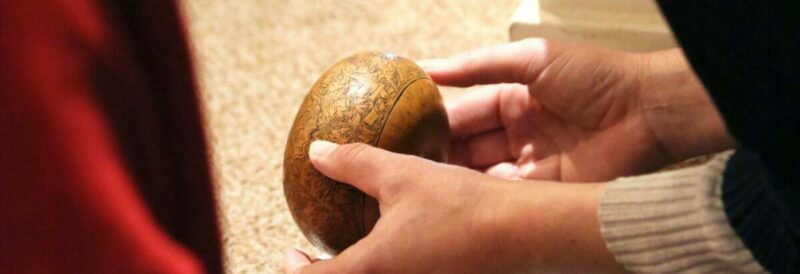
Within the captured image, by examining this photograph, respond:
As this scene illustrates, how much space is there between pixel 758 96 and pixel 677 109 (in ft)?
1.15

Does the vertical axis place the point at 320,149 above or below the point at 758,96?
below

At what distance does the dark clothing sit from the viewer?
532mm

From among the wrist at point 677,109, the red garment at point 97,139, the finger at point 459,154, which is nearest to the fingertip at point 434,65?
the finger at point 459,154

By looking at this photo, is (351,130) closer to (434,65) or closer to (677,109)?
(434,65)

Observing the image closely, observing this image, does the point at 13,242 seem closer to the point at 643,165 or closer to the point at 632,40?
the point at 643,165

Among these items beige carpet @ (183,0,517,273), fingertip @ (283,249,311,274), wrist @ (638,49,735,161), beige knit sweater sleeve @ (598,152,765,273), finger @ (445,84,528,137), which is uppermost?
beige knit sweater sleeve @ (598,152,765,273)

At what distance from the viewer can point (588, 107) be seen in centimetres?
94

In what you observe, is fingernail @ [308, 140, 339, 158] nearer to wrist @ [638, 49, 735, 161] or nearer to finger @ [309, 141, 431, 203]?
finger @ [309, 141, 431, 203]

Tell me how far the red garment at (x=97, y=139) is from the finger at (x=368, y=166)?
32 centimetres

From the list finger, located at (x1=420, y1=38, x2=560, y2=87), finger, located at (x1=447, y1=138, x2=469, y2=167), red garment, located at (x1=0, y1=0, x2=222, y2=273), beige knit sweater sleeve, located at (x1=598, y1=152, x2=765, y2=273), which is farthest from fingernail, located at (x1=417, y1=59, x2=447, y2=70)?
red garment, located at (x1=0, y1=0, x2=222, y2=273)

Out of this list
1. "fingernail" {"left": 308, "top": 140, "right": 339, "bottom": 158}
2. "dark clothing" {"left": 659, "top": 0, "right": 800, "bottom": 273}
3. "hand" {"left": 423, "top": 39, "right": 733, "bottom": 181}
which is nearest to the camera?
"dark clothing" {"left": 659, "top": 0, "right": 800, "bottom": 273}

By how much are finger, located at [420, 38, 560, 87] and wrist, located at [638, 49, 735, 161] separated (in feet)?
0.37

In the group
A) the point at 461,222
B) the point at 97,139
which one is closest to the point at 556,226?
the point at 461,222

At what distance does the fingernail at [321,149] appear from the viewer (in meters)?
0.80
